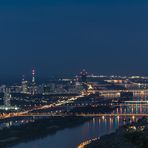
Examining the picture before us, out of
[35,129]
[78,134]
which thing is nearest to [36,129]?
[35,129]

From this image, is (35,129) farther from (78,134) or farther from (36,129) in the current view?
(78,134)

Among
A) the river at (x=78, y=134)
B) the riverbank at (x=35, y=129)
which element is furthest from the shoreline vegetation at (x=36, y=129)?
the river at (x=78, y=134)

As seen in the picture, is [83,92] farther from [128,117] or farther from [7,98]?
[128,117]

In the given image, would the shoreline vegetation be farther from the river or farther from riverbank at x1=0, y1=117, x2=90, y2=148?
the river

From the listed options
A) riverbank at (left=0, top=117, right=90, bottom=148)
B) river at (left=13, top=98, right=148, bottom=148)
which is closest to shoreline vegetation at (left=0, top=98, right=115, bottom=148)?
riverbank at (left=0, top=117, right=90, bottom=148)

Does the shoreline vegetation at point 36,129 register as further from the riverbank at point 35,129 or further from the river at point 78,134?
the river at point 78,134
